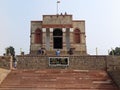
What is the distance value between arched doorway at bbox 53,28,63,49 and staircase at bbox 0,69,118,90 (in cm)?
1079

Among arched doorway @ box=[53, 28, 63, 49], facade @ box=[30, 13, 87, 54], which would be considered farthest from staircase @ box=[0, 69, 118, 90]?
arched doorway @ box=[53, 28, 63, 49]

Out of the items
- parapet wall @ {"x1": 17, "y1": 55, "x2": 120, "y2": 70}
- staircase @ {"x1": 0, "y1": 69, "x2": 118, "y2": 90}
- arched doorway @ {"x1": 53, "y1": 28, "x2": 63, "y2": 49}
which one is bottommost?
staircase @ {"x1": 0, "y1": 69, "x2": 118, "y2": 90}

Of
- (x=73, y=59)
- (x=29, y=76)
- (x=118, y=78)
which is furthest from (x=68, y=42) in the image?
(x=118, y=78)

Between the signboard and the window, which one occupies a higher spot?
the window

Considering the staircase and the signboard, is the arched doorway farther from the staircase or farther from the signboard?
the staircase

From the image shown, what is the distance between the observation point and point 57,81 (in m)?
15.7

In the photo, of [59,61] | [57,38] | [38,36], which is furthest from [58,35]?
[59,61]

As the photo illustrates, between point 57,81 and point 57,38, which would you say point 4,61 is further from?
point 57,38

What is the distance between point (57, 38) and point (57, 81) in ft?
43.1

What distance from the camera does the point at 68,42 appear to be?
28.2m

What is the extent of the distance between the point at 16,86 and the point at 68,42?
1400cm

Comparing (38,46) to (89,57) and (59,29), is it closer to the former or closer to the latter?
(59,29)

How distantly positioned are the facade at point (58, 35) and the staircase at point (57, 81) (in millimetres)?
10398

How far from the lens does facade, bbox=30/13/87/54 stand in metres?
28.2
